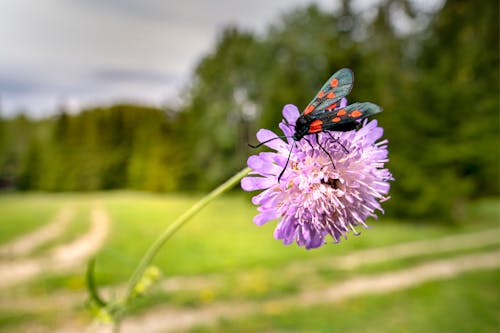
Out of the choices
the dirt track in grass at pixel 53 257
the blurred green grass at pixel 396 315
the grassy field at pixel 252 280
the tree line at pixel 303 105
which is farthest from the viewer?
the tree line at pixel 303 105

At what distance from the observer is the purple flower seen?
38.9 inches

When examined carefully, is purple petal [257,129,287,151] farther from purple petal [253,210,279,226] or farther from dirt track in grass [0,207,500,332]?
dirt track in grass [0,207,500,332]

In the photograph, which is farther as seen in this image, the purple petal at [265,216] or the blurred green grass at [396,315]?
the blurred green grass at [396,315]

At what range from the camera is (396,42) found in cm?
1510

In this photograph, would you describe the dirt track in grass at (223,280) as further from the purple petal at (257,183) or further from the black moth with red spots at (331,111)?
the black moth with red spots at (331,111)

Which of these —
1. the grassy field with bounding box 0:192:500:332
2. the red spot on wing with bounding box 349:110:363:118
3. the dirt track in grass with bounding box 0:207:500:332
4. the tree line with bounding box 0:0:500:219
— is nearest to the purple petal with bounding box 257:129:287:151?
the red spot on wing with bounding box 349:110:363:118

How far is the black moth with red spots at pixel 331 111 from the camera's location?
0.84 meters

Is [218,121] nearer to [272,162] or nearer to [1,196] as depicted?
[1,196]

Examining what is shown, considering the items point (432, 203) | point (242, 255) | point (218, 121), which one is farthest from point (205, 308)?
point (218, 121)

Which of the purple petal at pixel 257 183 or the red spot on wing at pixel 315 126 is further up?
the red spot on wing at pixel 315 126

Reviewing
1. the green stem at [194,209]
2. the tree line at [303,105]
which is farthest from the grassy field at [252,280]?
the tree line at [303,105]

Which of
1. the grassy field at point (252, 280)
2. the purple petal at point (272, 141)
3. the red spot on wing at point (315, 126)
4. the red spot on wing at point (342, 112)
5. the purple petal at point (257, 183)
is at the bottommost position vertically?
the grassy field at point (252, 280)

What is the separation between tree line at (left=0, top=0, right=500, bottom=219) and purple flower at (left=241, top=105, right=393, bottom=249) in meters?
8.91

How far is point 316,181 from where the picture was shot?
0.99 metres
